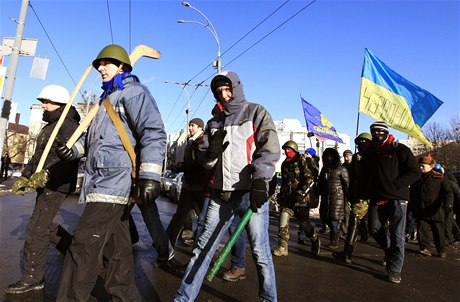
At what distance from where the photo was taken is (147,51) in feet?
11.8

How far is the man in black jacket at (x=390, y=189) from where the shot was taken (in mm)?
4816

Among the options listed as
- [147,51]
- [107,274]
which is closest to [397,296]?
[107,274]

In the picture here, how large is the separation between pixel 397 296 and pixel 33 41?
10.8m

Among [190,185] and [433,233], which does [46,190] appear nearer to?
[190,185]

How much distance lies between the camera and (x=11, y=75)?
33.5ft

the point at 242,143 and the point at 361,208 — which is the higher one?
the point at 242,143

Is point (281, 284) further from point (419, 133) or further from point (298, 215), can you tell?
point (419, 133)

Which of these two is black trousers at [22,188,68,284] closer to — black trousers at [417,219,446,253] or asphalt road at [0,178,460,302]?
asphalt road at [0,178,460,302]

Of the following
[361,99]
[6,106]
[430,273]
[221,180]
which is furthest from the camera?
[6,106]

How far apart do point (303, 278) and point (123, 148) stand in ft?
9.73

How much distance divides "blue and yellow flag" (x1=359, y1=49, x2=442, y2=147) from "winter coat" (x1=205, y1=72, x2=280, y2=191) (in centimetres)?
519

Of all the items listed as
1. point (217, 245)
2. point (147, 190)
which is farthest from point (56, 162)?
point (217, 245)

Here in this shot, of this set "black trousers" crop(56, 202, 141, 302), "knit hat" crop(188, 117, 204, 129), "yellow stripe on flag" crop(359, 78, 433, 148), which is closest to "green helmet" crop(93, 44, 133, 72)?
"black trousers" crop(56, 202, 141, 302)

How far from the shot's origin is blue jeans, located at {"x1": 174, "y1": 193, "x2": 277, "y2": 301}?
3.05m
